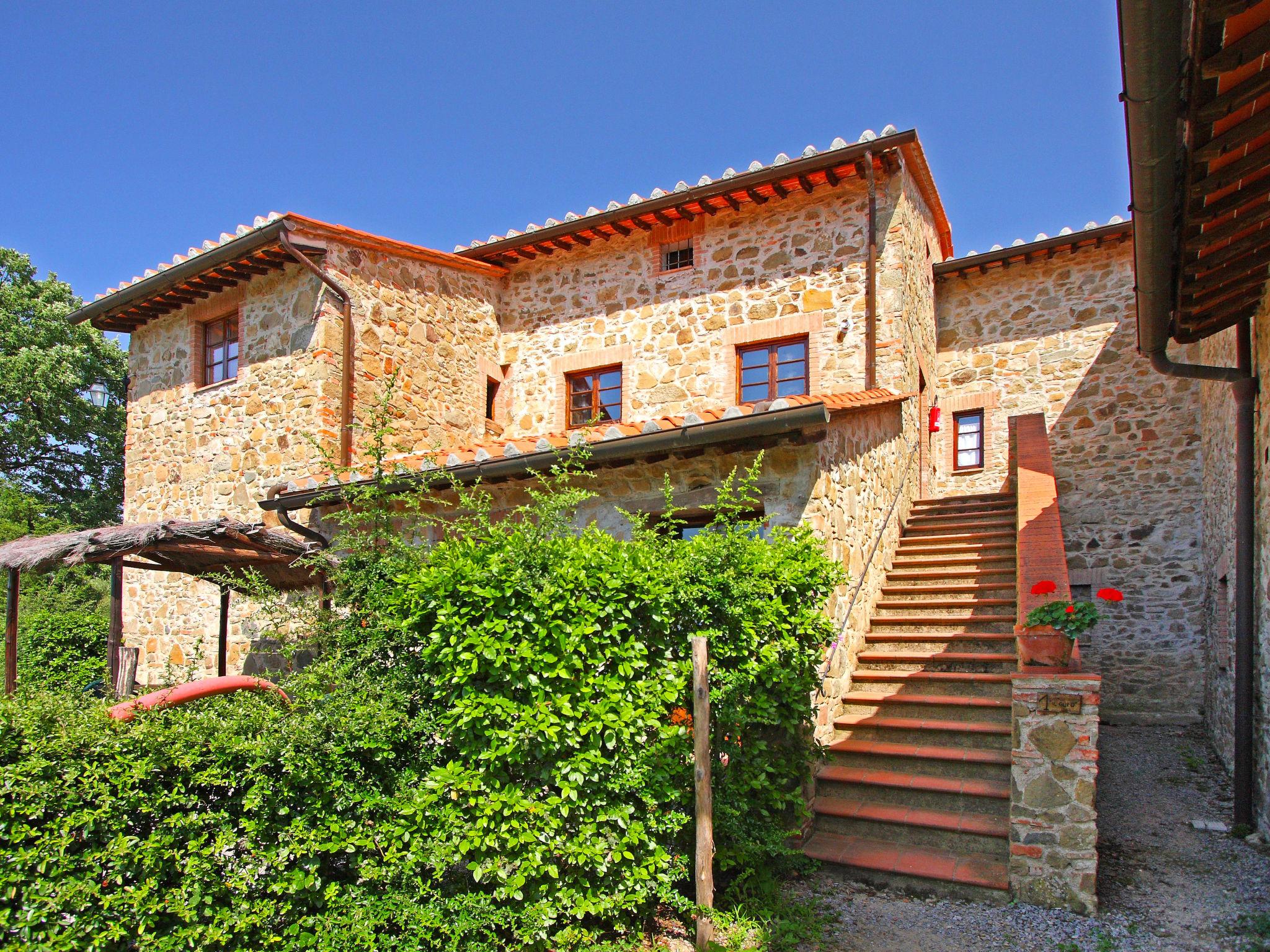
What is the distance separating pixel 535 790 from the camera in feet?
12.8

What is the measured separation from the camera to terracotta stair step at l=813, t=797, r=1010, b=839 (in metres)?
5.26

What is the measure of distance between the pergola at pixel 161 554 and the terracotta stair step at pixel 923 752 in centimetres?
445

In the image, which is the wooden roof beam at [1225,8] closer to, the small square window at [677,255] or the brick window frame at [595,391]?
the small square window at [677,255]

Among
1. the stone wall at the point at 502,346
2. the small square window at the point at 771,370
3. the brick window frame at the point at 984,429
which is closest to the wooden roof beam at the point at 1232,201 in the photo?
the stone wall at the point at 502,346

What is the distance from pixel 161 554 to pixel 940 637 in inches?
287

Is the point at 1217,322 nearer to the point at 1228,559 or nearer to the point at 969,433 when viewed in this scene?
the point at 1228,559

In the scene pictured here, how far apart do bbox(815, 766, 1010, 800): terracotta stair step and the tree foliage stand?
21243 mm

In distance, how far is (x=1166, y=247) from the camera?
4641 mm

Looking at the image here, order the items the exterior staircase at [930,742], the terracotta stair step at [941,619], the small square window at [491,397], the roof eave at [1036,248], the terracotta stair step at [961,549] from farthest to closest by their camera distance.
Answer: the small square window at [491,397], the roof eave at [1036,248], the terracotta stair step at [961,549], the terracotta stair step at [941,619], the exterior staircase at [930,742]

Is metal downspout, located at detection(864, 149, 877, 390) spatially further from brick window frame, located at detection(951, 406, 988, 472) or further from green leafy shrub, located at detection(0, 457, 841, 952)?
green leafy shrub, located at detection(0, 457, 841, 952)

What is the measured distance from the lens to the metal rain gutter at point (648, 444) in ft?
18.7

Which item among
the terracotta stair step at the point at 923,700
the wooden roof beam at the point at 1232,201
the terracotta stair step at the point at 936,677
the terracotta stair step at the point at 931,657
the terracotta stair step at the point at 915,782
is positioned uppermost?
the wooden roof beam at the point at 1232,201

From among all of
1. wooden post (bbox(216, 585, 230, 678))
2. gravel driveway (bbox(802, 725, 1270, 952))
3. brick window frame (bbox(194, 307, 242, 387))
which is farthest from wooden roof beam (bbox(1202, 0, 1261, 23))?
brick window frame (bbox(194, 307, 242, 387))

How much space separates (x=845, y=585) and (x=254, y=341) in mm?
7476
